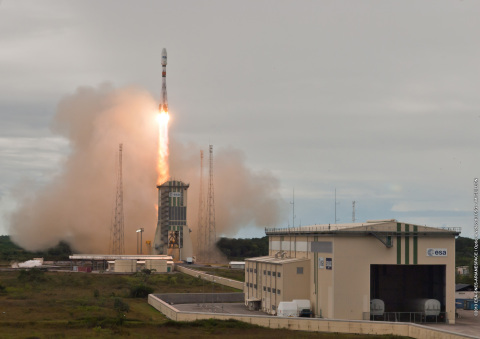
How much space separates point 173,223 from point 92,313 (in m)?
75.9

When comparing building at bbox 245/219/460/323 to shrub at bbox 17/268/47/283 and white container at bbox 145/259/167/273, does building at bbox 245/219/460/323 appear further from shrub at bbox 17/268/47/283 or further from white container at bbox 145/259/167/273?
white container at bbox 145/259/167/273

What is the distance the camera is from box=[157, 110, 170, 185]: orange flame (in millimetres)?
141750

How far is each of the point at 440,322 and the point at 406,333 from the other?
9219 millimetres

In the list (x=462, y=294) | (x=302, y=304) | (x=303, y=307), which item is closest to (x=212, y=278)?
(x=462, y=294)

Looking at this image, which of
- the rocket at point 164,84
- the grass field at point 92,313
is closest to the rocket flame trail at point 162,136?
the rocket at point 164,84

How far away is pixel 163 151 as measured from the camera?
146 meters

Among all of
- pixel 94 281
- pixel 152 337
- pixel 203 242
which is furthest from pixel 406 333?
pixel 203 242

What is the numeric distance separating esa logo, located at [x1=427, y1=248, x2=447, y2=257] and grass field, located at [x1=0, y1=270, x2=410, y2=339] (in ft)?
42.5

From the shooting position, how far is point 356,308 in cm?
6347

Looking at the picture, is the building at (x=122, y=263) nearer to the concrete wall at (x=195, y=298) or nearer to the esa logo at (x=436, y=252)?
the concrete wall at (x=195, y=298)

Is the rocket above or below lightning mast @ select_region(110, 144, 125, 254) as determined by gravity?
above

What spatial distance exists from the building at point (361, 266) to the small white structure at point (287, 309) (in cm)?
135

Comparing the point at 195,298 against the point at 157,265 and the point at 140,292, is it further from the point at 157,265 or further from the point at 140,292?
the point at 157,265

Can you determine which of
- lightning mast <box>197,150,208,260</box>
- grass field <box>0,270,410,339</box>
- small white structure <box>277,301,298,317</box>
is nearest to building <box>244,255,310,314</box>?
small white structure <box>277,301,298,317</box>
